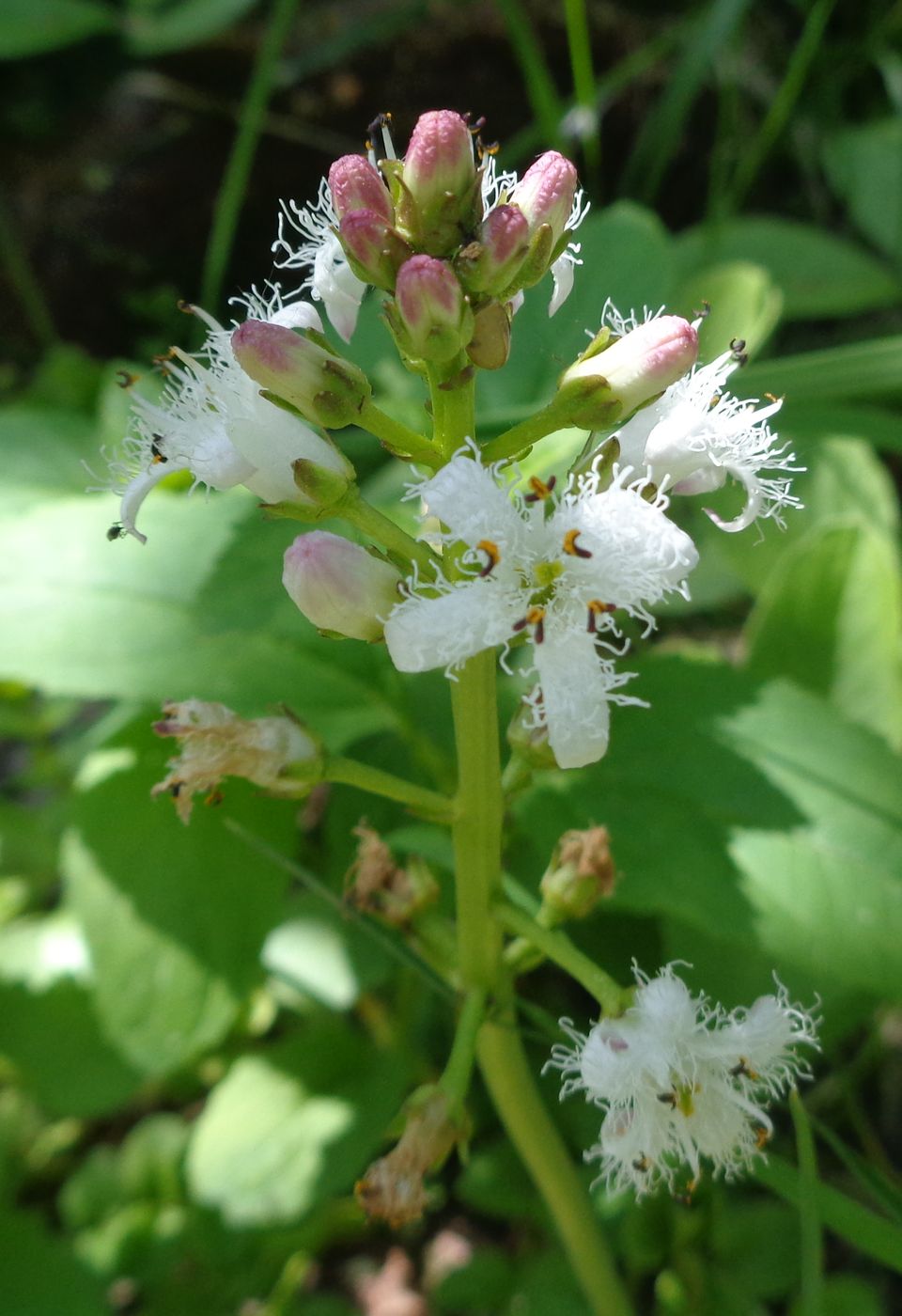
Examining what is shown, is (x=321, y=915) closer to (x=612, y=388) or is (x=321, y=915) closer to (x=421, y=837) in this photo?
(x=421, y=837)

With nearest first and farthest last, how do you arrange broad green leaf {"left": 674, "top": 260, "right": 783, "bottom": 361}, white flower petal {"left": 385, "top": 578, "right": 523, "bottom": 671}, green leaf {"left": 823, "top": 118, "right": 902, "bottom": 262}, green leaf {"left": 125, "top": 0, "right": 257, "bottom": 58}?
white flower petal {"left": 385, "top": 578, "right": 523, "bottom": 671} < broad green leaf {"left": 674, "top": 260, "right": 783, "bottom": 361} < green leaf {"left": 823, "top": 118, "right": 902, "bottom": 262} < green leaf {"left": 125, "top": 0, "right": 257, "bottom": 58}

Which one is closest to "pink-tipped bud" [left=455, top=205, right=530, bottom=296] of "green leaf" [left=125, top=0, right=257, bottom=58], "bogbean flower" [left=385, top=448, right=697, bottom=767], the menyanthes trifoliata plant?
the menyanthes trifoliata plant

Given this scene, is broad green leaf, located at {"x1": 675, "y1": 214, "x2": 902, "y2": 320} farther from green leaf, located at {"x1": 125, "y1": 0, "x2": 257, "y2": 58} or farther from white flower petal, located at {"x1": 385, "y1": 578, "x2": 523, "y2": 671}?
white flower petal, located at {"x1": 385, "y1": 578, "x2": 523, "y2": 671}

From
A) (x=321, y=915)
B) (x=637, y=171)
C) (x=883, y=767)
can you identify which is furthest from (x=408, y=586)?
(x=637, y=171)

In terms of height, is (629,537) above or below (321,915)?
above

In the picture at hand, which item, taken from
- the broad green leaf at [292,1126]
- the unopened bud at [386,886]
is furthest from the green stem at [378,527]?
the broad green leaf at [292,1126]

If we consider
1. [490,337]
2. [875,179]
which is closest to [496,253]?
[490,337]
